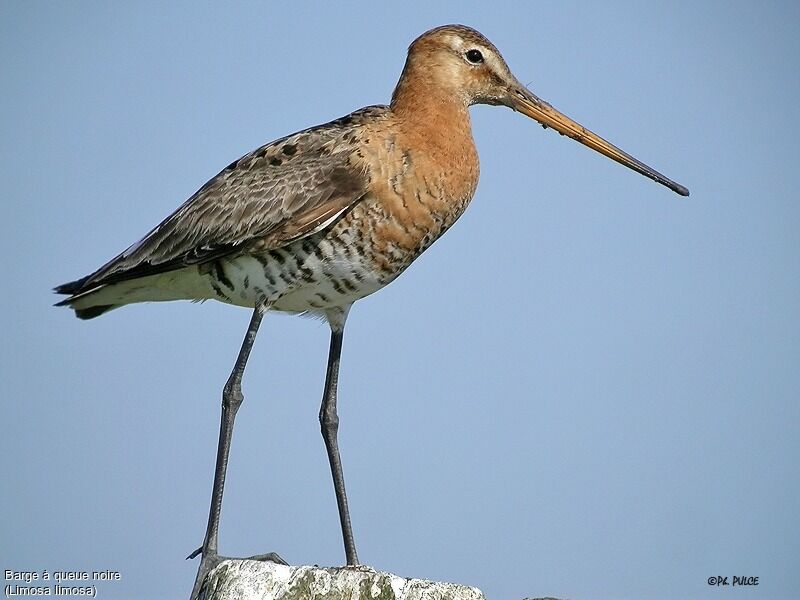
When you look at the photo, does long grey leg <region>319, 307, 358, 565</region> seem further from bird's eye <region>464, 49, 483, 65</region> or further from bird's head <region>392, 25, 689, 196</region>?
bird's eye <region>464, 49, 483, 65</region>

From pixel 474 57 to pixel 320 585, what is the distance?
5059 millimetres

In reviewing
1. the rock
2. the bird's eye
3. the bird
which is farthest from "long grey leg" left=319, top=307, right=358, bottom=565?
the rock

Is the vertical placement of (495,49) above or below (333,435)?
above

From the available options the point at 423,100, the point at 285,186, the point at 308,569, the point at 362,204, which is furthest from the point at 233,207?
the point at 308,569

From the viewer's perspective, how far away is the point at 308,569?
23.3 feet

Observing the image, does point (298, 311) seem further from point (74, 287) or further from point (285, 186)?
point (74, 287)

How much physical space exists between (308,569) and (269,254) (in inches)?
129

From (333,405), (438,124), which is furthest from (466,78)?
(333,405)

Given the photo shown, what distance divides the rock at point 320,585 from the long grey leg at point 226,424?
1846 mm

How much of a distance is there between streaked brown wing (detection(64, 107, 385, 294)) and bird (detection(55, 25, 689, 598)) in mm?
12

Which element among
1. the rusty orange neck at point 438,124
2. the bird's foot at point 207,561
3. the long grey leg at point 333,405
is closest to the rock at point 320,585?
the bird's foot at point 207,561

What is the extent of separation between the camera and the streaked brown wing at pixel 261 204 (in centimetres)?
943

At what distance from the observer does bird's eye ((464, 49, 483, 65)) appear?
1012 centimetres

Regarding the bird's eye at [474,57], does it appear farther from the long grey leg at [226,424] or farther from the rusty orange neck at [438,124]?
the long grey leg at [226,424]
